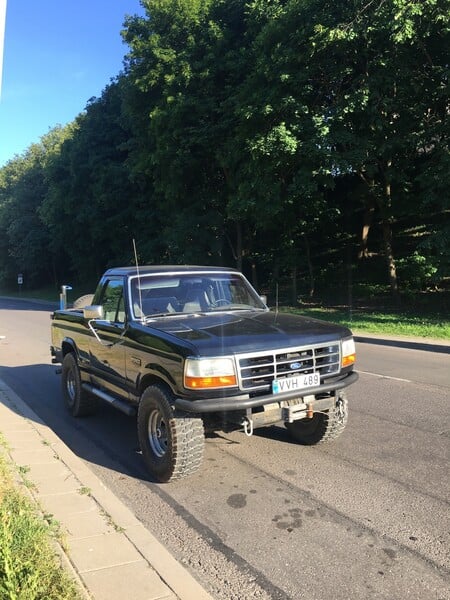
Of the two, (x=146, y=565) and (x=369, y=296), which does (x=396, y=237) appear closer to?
(x=369, y=296)

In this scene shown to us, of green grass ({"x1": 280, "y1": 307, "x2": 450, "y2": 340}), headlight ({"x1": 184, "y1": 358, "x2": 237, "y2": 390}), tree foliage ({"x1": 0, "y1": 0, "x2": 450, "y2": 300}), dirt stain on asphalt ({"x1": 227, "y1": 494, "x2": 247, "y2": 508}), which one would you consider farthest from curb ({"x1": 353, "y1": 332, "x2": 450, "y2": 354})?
headlight ({"x1": 184, "y1": 358, "x2": 237, "y2": 390})

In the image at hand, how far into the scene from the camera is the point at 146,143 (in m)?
25.5

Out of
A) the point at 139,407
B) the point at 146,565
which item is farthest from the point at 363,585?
the point at 139,407

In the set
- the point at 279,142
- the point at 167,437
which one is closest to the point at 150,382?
the point at 167,437

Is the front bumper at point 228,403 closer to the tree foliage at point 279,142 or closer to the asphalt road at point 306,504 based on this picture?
the asphalt road at point 306,504

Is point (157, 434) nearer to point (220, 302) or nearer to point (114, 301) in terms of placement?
point (220, 302)

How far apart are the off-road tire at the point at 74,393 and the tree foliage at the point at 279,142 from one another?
454 inches

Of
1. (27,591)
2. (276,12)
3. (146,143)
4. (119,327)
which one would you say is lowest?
(27,591)

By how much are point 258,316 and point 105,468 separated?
6.79 feet

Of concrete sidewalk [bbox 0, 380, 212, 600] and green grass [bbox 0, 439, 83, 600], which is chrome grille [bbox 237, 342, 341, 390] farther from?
green grass [bbox 0, 439, 83, 600]

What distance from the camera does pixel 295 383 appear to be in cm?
451

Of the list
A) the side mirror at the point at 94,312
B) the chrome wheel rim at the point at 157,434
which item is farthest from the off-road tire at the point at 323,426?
the side mirror at the point at 94,312

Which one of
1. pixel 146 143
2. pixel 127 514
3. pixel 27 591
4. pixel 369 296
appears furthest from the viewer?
pixel 146 143

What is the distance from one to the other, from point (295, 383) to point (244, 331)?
0.62 metres
